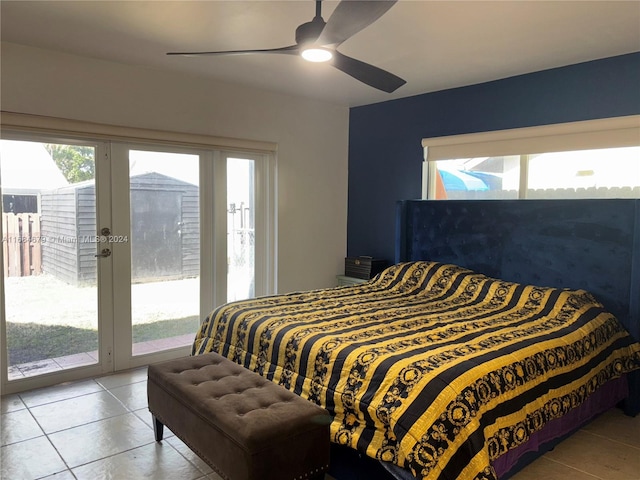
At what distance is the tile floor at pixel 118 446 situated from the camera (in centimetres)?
234

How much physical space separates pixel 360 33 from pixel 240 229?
217 cm

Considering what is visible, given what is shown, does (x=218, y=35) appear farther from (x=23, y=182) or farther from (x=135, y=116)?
(x=23, y=182)

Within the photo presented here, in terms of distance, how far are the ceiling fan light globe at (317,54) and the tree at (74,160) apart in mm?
2084

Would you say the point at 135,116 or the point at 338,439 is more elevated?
the point at 135,116

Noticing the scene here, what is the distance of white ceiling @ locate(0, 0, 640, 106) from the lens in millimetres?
2449

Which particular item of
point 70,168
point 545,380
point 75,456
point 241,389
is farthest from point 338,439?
point 70,168

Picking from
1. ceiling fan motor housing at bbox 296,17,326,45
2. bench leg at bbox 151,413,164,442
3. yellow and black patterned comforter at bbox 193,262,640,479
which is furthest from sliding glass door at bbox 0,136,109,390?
ceiling fan motor housing at bbox 296,17,326,45

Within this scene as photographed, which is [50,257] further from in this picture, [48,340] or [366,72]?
[366,72]

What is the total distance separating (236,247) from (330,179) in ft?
4.09

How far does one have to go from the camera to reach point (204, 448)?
81.4 inches

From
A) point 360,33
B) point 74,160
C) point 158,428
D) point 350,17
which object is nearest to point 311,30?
point 350,17

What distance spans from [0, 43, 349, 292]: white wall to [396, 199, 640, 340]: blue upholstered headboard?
93 centimetres

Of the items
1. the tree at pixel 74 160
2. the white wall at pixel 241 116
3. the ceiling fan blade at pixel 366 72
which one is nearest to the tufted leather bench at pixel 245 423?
the ceiling fan blade at pixel 366 72

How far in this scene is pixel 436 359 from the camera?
212 cm
